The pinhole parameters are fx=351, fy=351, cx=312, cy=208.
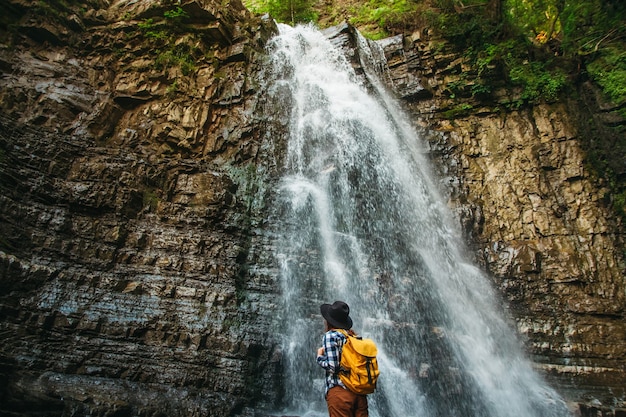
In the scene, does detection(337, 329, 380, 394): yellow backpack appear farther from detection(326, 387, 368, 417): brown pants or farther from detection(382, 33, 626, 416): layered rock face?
detection(382, 33, 626, 416): layered rock face

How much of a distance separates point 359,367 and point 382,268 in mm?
5133

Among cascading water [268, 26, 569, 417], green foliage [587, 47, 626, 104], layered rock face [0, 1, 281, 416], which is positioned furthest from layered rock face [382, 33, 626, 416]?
layered rock face [0, 1, 281, 416]

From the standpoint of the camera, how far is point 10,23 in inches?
344

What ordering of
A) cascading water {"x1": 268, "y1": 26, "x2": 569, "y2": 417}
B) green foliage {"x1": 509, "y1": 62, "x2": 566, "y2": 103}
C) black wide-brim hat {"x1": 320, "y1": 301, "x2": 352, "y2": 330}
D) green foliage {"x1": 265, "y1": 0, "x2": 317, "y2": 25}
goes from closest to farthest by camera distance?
1. black wide-brim hat {"x1": 320, "y1": 301, "x2": 352, "y2": 330}
2. cascading water {"x1": 268, "y1": 26, "x2": 569, "y2": 417}
3. green foliage {"x1": 509, "y1": 62, "x2": 566, "y2": 103}
4. green foliage {"x1": 265, "y1": 0, "x2": 317, "y2": 25}

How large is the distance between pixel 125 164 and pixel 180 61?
3834 mm

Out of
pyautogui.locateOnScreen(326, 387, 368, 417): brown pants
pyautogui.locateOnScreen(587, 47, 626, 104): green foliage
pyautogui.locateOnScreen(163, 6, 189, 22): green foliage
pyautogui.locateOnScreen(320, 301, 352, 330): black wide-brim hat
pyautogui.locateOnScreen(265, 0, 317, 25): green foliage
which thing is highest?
pyautogui.locateOnScreen(265, 0, 317, 25): green foliage

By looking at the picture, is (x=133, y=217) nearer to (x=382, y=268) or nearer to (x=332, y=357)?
(x=382, y=268)

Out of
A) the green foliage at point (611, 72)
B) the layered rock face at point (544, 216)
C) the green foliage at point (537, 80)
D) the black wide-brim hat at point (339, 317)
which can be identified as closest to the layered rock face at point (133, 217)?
the black wide-brim hat at point (339, 317)

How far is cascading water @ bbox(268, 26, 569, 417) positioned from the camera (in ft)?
21.6

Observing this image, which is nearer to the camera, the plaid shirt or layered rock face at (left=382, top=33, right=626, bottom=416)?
the plaid shirt

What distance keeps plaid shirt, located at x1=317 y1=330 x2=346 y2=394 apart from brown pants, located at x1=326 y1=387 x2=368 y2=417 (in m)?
0.08

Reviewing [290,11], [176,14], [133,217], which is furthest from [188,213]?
[290,11]

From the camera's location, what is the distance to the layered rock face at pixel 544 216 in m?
7.92

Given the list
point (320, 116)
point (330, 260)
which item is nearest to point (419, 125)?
point (320, 116)
